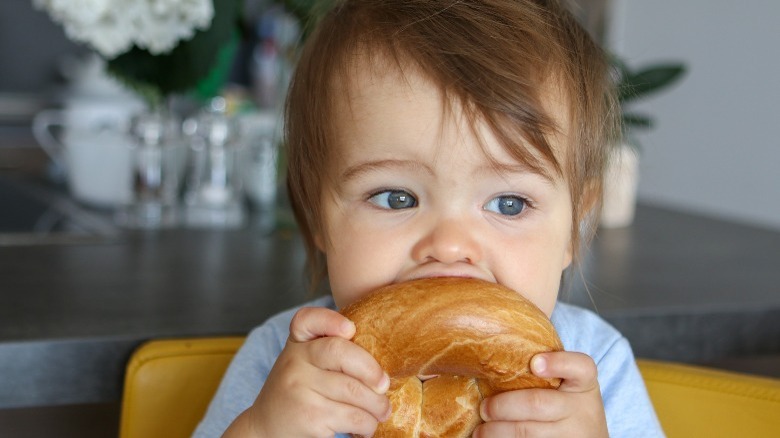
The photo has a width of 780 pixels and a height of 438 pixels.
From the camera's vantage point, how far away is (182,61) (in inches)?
62.9

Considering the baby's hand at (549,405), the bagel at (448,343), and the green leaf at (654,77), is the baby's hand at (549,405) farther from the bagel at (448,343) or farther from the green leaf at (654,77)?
the green leaf at (654,77)

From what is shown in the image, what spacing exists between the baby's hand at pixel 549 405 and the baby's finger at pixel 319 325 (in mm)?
131

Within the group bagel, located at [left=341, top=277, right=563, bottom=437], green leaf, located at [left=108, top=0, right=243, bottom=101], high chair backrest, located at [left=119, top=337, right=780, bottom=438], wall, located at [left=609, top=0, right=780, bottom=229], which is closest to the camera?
bagel, located at [left=341, top=277, right=563, bottom=437]

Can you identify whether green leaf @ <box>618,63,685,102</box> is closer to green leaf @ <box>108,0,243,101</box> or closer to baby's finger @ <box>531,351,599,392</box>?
green leaf @ <box>108,0,243,101</box>

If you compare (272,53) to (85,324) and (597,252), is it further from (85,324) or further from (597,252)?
(85,324)

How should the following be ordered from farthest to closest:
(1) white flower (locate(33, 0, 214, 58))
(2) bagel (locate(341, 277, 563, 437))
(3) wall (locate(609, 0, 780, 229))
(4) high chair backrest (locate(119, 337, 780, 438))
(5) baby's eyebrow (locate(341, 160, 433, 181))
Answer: (3) wall (locate(609, 0, 780, 229)), (1) white flower (locate(33, 0, 214, 58)), (4) high chair backrest (locate(119, 337, 780, 438)), (5) baby's eyebrow (locate(341, 160, 433, 181)), (2) bagel (locate(341, 277, 563, 437))

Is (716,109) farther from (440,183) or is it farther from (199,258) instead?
(440,183)

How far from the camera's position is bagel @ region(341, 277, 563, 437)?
71 cm

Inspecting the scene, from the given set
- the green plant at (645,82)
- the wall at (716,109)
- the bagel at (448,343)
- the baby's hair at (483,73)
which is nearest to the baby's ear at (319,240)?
the baby's hair at (483,73)

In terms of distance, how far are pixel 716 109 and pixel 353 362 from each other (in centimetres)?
356

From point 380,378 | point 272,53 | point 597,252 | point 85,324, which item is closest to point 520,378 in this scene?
point 380,378

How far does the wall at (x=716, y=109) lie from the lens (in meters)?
3.61

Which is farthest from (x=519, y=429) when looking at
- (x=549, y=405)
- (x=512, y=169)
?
(x=512, y=169)

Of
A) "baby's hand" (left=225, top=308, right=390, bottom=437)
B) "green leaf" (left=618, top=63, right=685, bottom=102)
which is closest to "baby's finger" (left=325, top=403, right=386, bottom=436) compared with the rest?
"baby's hand" (left=225, top=308, right=390, bottom=437)
